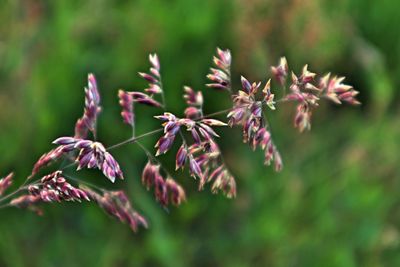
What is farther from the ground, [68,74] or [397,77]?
[68,74]

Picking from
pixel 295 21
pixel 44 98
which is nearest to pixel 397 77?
pixel 295 21

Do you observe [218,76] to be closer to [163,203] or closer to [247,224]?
[163,203]

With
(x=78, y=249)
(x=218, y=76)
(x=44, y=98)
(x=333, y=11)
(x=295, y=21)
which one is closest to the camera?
(x=218, y=76)

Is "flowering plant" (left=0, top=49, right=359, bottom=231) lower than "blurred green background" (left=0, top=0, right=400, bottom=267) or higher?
higher

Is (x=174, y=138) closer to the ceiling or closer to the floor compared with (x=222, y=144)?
closer to the ceiling

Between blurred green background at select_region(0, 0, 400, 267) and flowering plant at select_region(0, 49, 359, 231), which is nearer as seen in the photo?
flowering plant at select_region(0, 49, 359, 231)

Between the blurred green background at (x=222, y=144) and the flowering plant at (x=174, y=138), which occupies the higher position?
the flowering plant at (x=174, y=138)

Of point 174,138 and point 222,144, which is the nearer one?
point 174,138

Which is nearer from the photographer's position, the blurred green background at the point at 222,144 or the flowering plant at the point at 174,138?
the flowering plant at the point at 174,138
